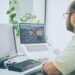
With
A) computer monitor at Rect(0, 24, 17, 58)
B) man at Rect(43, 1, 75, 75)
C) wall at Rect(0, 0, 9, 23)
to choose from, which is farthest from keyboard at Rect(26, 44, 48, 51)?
wall at Rect(0, 0, 9, 23)

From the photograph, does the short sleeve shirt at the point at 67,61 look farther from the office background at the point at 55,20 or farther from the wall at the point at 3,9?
the wall at the point at 3,9

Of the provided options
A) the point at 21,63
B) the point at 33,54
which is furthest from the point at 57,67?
the point at 33,54

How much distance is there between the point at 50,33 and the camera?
3.56 m

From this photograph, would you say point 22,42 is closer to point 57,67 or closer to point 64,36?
point 64,36

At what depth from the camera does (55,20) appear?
11.2ft

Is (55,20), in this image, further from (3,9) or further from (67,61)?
(67,61)

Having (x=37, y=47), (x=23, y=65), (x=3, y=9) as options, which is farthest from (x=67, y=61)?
(x=3, y=9)

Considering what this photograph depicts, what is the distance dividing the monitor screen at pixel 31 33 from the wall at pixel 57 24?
0.51 metres

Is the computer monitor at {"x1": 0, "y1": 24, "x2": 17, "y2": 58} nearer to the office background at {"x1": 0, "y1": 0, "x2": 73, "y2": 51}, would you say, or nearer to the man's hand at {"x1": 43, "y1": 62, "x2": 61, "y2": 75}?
the man's hand at {"x1": 43, "y1": 62, "x2": 61, "y2": 75}


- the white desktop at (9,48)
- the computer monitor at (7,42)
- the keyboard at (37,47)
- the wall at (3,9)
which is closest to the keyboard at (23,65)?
the white desktop at (9,48)

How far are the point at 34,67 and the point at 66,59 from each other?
1.87ft

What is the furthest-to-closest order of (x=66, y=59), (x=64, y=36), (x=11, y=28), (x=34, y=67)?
(x=64, y=36), (x=11, y=28), (x=34, y=67), (x=66, y=59)

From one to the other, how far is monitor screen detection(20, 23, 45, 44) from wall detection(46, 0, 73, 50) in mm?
505

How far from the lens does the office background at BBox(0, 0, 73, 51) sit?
123 inches
